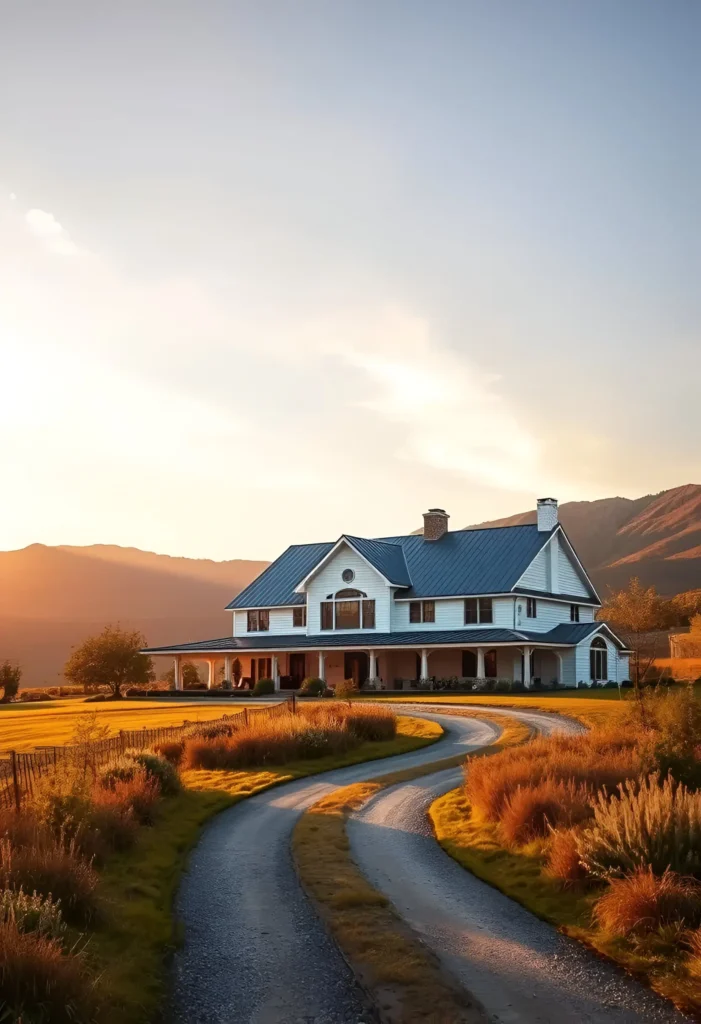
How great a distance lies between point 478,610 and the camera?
60125 mm

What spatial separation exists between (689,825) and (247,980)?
619 cm

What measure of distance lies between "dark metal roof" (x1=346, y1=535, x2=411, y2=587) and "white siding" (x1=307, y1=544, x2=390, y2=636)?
0.52m

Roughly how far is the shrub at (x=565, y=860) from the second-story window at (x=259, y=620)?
2190 inches

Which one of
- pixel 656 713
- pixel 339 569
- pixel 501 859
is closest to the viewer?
pixel 501 859

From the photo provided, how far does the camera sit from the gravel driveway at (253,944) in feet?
31.7

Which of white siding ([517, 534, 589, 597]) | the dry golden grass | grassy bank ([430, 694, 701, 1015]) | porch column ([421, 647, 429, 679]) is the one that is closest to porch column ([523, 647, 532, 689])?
white siding ([517, 534, 589, 597])

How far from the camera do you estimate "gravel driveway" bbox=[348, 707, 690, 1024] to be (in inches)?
375

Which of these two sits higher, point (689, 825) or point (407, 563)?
point (407, 563)

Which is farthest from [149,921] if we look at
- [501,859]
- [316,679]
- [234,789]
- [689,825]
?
[316,679]

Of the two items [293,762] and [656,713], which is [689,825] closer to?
[656,713]

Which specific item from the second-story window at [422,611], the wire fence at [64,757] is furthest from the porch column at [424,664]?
the wire fence at [64,757]

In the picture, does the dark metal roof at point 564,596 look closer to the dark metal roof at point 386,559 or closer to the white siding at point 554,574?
the white siding at point 554,574

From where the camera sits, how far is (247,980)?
10422 millimetres

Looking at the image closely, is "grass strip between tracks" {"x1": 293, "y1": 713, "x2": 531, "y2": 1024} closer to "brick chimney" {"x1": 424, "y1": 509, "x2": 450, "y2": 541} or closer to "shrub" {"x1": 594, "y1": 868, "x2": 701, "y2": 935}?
"shrub" {"x1": 594, "y1": 868, "x2": 701, "y2": 935}
